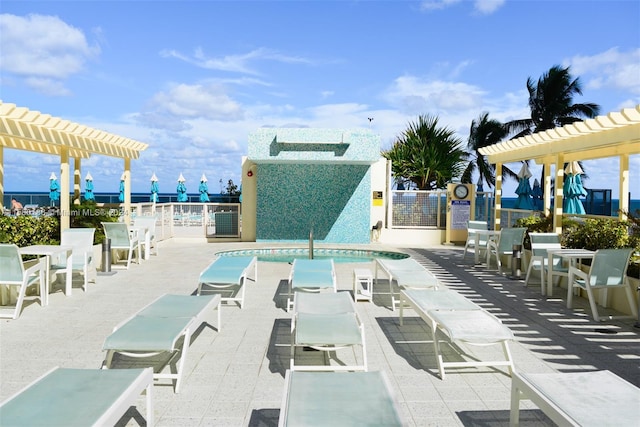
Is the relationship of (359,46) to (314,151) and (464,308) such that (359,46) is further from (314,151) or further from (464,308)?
(464,308)

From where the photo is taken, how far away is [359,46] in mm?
19062

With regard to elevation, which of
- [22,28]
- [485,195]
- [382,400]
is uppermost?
[22,28]

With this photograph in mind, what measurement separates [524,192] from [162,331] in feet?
45.2

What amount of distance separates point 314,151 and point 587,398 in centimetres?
1245

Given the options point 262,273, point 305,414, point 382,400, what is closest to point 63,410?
point 305,414

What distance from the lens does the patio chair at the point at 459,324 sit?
4.18 meters

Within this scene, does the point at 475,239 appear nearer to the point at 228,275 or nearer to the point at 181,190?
the point at 228,275

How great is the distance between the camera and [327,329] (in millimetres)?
4340

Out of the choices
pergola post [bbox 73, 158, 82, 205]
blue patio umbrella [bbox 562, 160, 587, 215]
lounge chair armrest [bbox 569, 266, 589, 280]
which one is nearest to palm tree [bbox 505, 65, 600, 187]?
blue patio umbrella [bbox 562, 160, 587, 215]

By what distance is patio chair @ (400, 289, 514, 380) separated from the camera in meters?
4.18

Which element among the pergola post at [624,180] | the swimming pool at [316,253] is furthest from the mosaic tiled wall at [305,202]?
the pergola post at [624,180]

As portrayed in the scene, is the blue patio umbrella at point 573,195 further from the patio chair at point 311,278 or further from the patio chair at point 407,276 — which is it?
the patio chair at point 311,278

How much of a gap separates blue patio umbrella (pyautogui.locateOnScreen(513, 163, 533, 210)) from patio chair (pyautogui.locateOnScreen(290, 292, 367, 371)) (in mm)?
11536

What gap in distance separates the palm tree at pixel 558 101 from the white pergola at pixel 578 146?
1205cm
